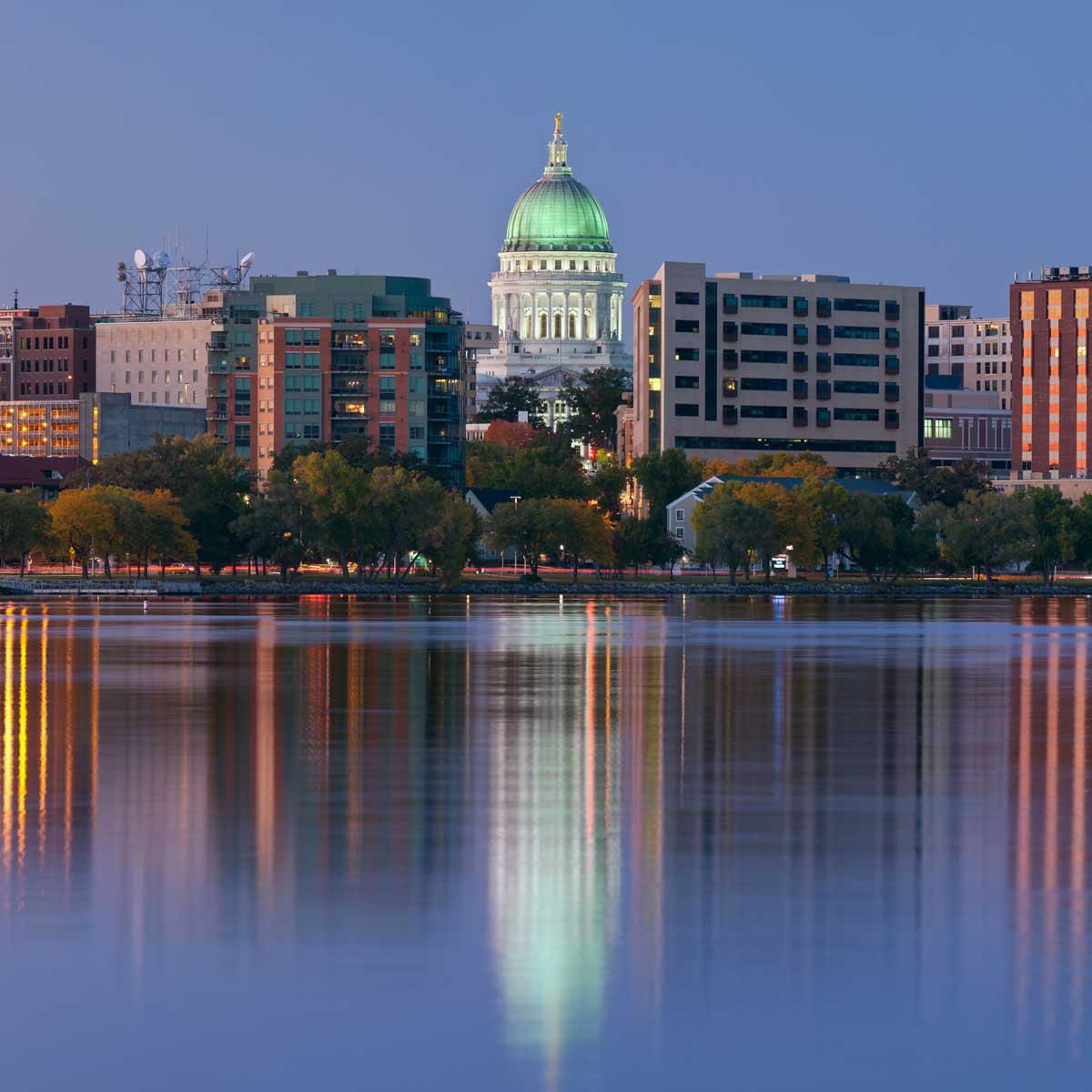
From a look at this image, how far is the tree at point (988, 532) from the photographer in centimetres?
19225

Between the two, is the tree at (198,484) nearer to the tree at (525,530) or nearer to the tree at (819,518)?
the tree at (525,530)

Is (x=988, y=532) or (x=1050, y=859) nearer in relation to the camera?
(x=1050, y=859)

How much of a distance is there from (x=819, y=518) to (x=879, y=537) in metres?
5.28

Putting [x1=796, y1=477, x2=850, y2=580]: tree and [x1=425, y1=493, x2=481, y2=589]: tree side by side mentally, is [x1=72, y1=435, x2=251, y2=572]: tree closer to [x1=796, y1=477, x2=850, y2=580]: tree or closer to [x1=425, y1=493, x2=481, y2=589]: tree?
[x1=425, y1=493, x2=481, y2=589]: tree

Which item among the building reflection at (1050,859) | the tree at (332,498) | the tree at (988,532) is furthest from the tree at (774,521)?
the building reflection at (1050,859)

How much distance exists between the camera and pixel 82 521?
161500 mm

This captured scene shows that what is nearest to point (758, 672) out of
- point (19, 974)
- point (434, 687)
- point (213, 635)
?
point (434, 687)

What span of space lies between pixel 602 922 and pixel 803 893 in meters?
2.85

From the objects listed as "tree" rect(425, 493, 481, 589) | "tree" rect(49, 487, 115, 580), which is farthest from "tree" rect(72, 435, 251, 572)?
"tree" rect(425, 493, 481, 589)

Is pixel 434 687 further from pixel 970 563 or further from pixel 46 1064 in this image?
pixel 970 563

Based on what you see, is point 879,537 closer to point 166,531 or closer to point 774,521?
point 774,521

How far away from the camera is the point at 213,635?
91.1 m

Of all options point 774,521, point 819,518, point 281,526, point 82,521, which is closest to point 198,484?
point 281,526

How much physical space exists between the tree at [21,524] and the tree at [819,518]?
63.0m
